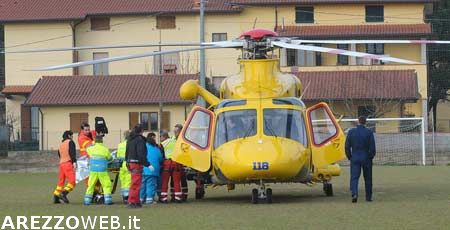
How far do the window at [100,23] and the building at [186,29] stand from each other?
0.07m

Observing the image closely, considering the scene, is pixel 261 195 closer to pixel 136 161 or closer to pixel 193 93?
pixel 136 161

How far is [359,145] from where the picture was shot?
71.5 feet

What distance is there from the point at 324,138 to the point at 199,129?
281 centimetres

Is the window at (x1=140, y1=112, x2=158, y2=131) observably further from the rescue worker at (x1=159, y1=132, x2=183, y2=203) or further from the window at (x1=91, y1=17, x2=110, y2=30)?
the rescue worker at (x1=159, y1=132, x2=183, y2=203)

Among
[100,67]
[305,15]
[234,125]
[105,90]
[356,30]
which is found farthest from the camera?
[100,67]

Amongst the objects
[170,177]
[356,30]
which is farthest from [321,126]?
[356,30]

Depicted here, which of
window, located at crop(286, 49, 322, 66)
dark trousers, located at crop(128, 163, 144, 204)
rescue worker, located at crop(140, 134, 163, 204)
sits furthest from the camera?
window, located at crop(286, 49, 322, 66)

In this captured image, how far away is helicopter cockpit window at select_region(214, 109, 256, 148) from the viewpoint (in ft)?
71.3

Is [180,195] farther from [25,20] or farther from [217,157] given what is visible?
[25,20]

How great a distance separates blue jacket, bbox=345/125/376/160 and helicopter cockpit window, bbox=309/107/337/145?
0.93 meters

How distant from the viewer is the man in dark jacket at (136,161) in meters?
20.4

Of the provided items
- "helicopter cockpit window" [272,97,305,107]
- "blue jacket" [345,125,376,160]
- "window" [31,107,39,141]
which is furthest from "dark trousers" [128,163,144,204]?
"window" [31,107,39,141]

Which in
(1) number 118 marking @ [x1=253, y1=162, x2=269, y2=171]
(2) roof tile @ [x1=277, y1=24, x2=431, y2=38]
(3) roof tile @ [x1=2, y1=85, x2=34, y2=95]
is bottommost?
(1) number 118 marking @ [x1=253, y1=162, x2=269, y2=171]

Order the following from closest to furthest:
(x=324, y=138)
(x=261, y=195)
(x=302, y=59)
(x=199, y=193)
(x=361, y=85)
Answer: (x=261, y=195)
(x=324, y=138)
(x=199, y=193)
(x=361, y=85)
(x=302, y=59)
